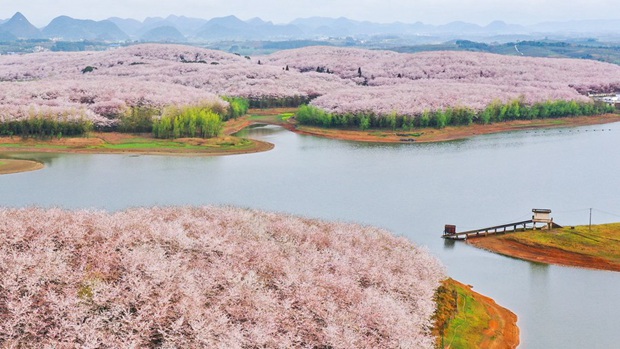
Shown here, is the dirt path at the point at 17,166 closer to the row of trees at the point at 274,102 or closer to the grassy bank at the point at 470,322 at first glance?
the grassy bank at the point at 470,322

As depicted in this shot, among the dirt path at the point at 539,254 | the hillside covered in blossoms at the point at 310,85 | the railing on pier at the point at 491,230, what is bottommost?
the dirt path at the point at 539,254

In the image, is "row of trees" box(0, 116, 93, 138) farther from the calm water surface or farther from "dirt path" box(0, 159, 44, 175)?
"dirt path" box(0, 159, 44, 175)

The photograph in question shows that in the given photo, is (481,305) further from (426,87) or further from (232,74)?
(232,74)

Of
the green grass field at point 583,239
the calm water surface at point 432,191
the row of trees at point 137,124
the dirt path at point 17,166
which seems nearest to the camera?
the calm water surface at point 432,191

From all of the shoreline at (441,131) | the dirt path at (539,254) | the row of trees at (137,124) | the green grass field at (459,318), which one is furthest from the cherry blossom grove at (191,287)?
the shoreline at (441,131)

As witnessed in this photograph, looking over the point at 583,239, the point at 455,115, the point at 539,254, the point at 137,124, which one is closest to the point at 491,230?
the point at 539,254

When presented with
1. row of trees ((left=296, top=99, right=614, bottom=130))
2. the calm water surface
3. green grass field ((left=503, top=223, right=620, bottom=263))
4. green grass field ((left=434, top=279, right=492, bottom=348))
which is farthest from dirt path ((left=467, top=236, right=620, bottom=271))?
row of trees ((left=296, top=99, right=614, bottom=130))

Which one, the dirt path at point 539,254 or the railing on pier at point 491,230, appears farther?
the railing on pier at point 491,230

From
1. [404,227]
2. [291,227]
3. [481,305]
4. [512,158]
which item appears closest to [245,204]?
[404,227]
